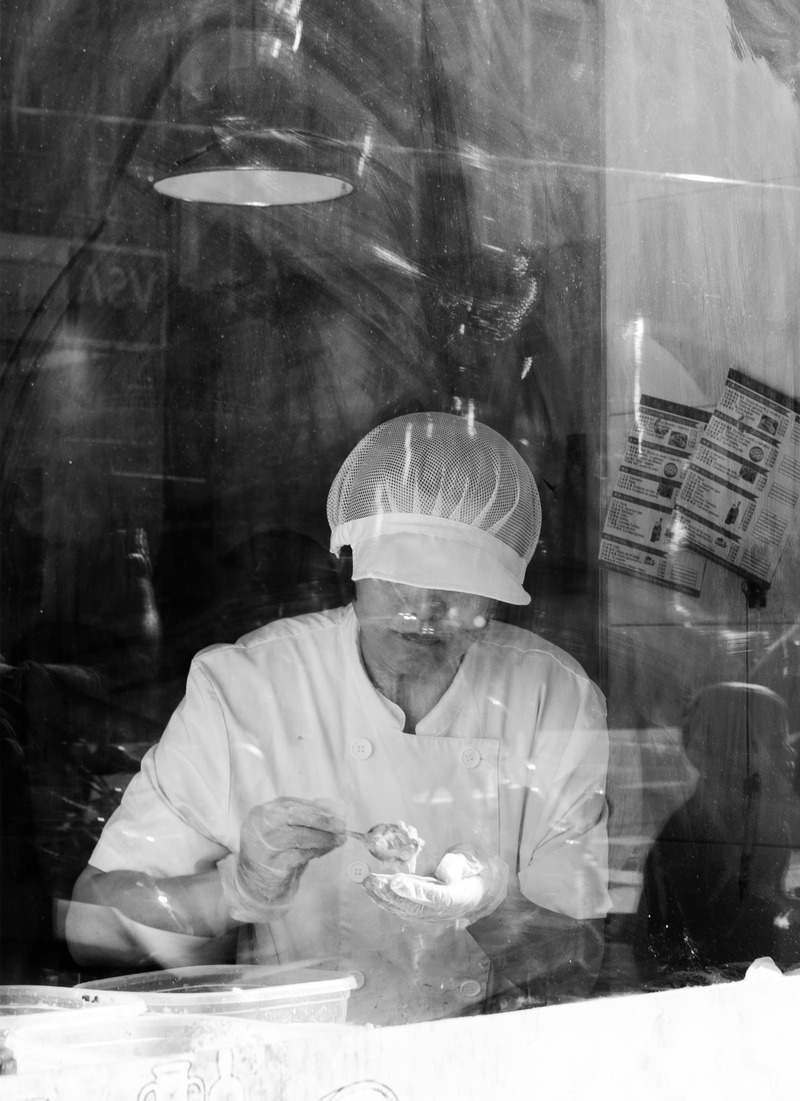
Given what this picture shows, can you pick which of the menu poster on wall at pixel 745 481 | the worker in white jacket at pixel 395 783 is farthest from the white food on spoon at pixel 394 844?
the menu poster on wall at pixel 745 481

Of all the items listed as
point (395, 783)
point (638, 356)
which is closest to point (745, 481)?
point (638, 356)

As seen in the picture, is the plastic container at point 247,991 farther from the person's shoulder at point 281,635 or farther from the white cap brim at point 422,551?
the white cap brim at point 422,551

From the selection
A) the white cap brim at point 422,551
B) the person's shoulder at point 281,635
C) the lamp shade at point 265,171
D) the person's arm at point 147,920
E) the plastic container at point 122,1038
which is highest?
the lamp shade at point 265,171

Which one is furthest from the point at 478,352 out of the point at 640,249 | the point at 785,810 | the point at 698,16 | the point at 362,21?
the point at 785,810

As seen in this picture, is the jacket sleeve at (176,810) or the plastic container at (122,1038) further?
the jacket sleeve at (176,810)

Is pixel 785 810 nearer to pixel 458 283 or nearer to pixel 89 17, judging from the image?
pixel 458 283

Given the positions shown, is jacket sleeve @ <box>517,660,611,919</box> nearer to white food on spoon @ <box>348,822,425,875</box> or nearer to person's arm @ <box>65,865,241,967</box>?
white food on spoon @ <box>348,822,425,875</box>

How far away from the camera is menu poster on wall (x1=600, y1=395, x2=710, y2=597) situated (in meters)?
1.81

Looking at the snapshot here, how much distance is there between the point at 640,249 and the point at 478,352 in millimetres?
335

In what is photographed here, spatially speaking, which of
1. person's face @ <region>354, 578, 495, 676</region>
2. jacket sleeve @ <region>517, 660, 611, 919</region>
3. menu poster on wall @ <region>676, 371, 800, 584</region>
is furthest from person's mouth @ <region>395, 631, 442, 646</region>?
menu poster on wall @ <region>676, 371, 800, 584</region>

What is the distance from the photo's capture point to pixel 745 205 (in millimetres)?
1830

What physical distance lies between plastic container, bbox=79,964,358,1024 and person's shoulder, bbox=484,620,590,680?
0.51 meters

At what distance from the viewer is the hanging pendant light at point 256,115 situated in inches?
58.9

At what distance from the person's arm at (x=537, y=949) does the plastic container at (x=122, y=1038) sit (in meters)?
0.48
